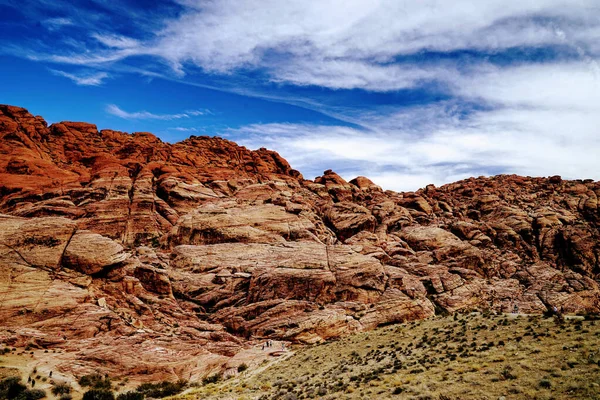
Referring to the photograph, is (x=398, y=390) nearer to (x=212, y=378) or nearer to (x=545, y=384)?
(x=545, y=384)

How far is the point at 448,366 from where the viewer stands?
23.2m

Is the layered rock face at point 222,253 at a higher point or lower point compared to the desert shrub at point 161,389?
higher

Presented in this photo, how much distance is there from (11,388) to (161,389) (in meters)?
11.7

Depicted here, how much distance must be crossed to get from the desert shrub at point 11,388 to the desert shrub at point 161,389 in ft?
29.8

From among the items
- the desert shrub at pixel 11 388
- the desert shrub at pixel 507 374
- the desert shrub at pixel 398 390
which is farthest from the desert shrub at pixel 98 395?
the desert shrub at pixel 507 374

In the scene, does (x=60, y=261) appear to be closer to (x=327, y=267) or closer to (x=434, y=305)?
(x=327, y=267)

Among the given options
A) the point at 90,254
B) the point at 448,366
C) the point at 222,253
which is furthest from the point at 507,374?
the point at 90,254

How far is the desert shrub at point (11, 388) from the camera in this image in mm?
28042

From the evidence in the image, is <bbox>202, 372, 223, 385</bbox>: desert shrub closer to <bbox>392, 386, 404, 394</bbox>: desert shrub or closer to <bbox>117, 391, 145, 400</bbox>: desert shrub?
<bbox>117, 391, 145, 400</bbox>: desert shrub

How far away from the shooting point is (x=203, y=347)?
135ft

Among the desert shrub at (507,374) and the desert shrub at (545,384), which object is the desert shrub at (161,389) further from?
the desert shrub at (545,384)

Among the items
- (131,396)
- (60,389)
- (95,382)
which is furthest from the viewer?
(95,382)

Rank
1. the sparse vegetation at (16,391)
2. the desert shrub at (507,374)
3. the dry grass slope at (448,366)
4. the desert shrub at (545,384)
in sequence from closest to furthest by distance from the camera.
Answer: the desert shrub at (545,384), the dry grass slope at (448,366), the desert shrub at (507,374), the sparse vegetation at (16,391)

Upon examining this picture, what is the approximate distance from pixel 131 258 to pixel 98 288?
267 inches
